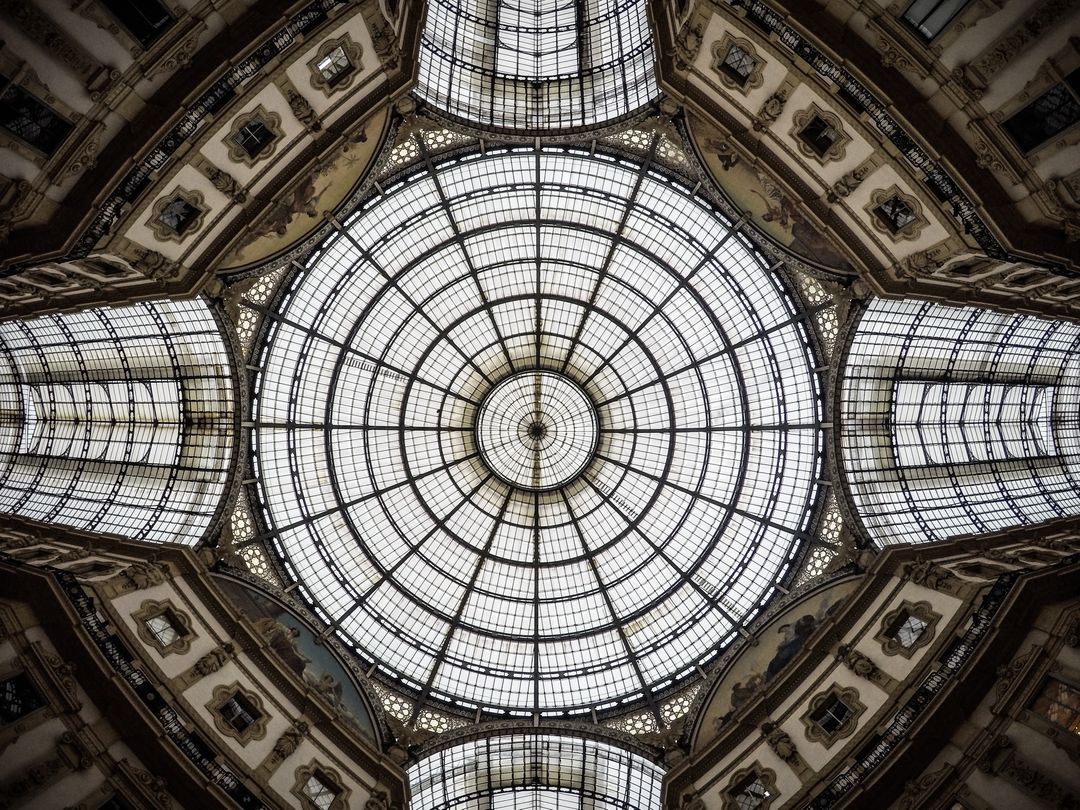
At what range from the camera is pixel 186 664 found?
21953 millimetres

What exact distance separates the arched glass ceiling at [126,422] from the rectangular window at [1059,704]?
2640 cm

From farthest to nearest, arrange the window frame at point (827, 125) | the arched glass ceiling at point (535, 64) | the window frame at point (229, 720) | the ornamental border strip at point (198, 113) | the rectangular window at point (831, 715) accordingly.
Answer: the arched glass ceiling at point (535, 64) < the rectangular window at point (831, 715) < the window frame at point (229, 720) < the window frame at point (827, 125) < the ornamental border strip at point (198, 113)

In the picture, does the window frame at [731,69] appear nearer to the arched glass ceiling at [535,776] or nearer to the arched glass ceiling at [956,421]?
the arched glass ceiling at [956,421]

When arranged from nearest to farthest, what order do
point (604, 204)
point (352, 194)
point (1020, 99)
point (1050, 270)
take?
1. point (1020, 99)
2. point (1050, 270)
3. point (352, 194)
4. point (604, 204)

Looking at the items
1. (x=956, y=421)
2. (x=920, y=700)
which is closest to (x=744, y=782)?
(x=920, y=700)

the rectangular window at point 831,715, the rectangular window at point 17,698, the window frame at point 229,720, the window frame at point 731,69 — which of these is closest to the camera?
the rectangular window at point 17,698

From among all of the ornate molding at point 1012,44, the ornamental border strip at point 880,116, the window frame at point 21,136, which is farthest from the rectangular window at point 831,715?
the window frame at point 21,136

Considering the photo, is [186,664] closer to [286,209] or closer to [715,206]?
[286,209]

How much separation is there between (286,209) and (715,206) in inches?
583

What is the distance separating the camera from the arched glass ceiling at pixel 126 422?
975 inches

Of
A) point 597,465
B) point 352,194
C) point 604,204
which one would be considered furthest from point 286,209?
point 597,465

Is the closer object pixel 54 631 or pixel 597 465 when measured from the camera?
pixel 54 631

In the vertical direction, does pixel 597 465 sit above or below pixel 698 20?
below

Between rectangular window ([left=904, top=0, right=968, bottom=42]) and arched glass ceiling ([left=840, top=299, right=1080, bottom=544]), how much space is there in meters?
9.11
